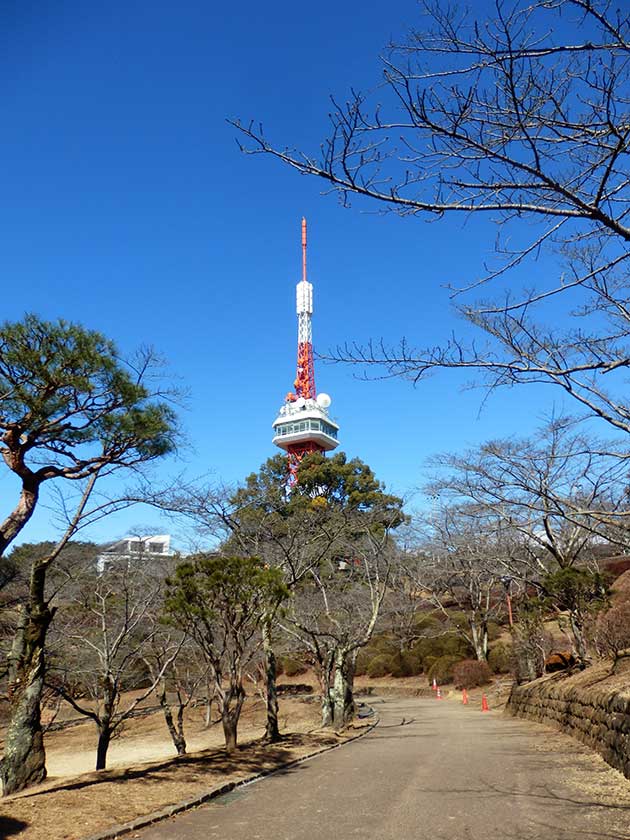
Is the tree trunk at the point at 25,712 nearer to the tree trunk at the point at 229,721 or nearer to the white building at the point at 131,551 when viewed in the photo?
the tree trunk at the point at 229,721

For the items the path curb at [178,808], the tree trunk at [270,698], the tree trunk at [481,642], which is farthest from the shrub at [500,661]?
the path curb at [178,808]

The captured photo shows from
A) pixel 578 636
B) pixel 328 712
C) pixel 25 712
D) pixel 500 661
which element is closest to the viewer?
pixel 25 712

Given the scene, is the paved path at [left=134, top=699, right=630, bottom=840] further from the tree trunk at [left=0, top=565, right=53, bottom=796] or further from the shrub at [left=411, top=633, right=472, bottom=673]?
the shrub at [left=411, top=633, right=472, bottom=673]

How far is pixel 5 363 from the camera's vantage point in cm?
729

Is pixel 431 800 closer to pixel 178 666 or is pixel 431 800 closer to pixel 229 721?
pixel 229 721

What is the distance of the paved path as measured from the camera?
5.56 metres

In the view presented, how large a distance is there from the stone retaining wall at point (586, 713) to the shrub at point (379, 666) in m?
19.0

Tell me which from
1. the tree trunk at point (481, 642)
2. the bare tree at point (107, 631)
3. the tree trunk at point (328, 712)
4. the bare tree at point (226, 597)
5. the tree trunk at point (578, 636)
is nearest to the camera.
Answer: the bare tree at point (226, 597)

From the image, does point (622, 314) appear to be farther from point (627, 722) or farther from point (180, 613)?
point (180, 613)

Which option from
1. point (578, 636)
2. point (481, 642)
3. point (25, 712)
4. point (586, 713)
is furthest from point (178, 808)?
point (481, 642)

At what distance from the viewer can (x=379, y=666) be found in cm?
3619

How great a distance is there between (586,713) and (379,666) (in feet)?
89.0

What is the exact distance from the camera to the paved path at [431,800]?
5.56 meters

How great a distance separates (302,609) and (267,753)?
655 inches
